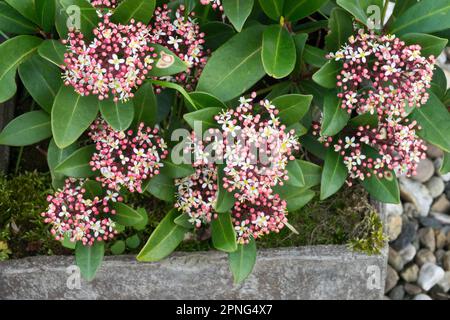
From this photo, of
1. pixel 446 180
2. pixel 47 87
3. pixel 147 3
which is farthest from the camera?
pixel 446 180

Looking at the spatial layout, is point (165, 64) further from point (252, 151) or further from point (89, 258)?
point (89, 258)

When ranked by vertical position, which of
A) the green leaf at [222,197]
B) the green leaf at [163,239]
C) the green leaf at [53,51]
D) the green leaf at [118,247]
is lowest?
the green leaf at [118,247]

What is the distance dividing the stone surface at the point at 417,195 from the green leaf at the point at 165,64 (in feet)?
5.31

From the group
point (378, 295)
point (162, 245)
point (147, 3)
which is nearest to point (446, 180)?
point (378, 295)

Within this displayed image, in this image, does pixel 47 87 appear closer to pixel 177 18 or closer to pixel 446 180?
pixel 177 18

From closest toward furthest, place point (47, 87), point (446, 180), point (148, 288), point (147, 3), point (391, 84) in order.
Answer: point (147, 3)
point (391, 84)
point (47, 87)
point (148, 288)
point (446, 180)

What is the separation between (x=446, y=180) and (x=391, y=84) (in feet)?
4.85

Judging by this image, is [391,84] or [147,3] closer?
[147,3]

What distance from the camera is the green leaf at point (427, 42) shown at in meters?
1.69

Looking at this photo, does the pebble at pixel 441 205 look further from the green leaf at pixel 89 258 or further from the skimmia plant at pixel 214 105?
the green leaf at pixel 89 258

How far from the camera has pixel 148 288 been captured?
2158mm

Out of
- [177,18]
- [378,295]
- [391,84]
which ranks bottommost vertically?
[378,295]

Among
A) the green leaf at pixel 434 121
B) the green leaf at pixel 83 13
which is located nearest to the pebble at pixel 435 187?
the green leaf at pixel 434 121

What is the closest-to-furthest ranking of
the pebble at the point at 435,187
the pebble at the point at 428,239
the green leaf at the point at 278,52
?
the green leaf at the point at 278,52 < the pebble at the point at 428,239 < the pebble at the point at 435,187
